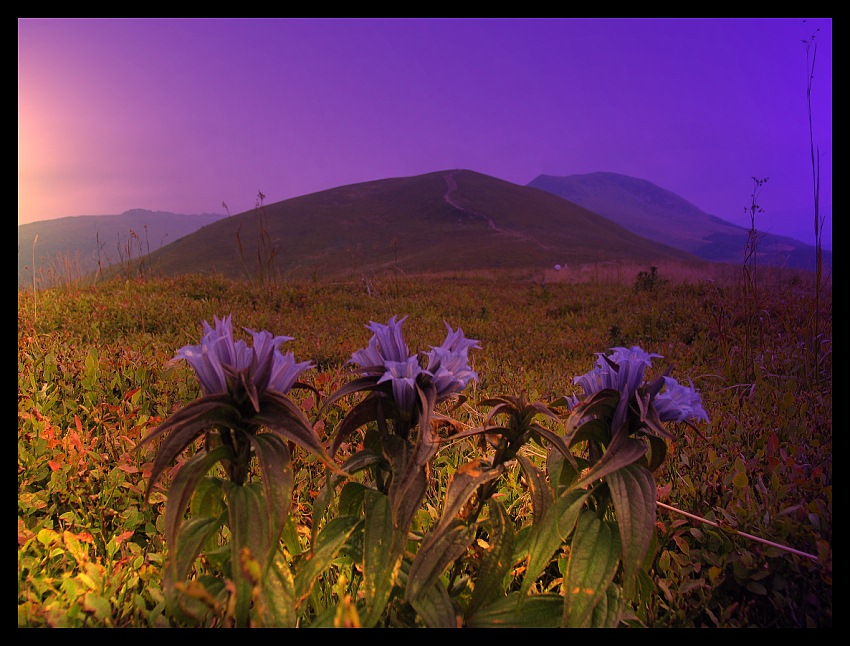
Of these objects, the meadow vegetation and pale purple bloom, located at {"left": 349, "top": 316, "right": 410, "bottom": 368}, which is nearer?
pale purple bloom, located at {"left": 349, "top": 316, "right": 410, "bottom": 368}

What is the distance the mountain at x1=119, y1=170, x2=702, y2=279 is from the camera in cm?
5188

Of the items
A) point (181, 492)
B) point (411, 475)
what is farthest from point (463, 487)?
point (181, 492)

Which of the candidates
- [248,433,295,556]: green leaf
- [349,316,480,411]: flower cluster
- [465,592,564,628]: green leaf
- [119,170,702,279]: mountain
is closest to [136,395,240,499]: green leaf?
[248,433,295,556]: green leaf

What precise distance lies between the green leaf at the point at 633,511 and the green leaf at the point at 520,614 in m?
0.27

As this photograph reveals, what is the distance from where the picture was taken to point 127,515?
2.49 m

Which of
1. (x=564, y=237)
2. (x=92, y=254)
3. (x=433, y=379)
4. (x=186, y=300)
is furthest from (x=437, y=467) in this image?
(x=564, y=237)

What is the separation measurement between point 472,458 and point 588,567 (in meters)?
1.78

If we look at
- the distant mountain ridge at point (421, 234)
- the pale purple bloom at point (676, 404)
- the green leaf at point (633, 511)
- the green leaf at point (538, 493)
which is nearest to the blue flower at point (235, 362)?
the green leaf at point (538, 493)

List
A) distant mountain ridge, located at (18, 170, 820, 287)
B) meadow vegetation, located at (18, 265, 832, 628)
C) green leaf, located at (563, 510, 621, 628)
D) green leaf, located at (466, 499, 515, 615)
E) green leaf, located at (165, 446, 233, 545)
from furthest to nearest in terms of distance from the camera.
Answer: distant mountain ridge, located at (18, 170, 820, 287)
meadow vegetation, located at (18, 265, 832, 628)
green leaf, located at (466, 499, 515, 615)
green leaf, located at (563, 510, 621, 628)
green leaf, located at (165, 446, 233, 545)

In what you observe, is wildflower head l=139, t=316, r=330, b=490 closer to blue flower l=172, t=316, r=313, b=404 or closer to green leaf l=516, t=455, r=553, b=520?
blue flower l=172, t=316, r=313, b=404

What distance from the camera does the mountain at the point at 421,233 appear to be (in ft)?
170

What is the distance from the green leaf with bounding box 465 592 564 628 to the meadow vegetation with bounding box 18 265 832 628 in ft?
0.22

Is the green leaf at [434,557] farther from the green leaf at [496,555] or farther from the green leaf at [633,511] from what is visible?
the green leaf at [633,511]

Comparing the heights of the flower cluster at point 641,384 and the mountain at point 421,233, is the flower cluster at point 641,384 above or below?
below
